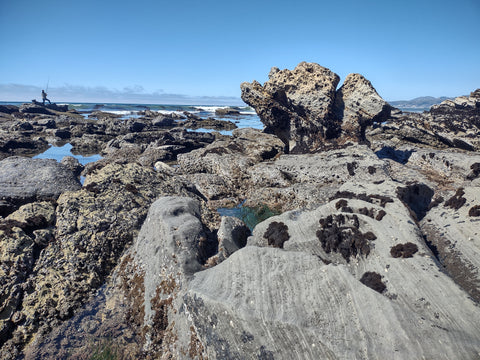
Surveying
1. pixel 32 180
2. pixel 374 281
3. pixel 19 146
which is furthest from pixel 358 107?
pixel 19 146

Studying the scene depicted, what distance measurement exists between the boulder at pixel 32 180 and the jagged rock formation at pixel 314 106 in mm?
19528

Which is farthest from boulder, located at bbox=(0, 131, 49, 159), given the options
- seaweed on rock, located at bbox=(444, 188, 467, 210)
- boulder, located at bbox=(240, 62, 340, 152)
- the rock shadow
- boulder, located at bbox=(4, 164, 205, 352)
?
seaweed on rock, located at bbox=(444, 188, 467, 210)

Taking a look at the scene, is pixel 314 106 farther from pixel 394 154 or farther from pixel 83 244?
pixel 83 244

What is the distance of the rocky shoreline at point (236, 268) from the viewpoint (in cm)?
652

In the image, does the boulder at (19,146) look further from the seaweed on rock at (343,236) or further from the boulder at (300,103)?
the seaweed on rock at (343,236)

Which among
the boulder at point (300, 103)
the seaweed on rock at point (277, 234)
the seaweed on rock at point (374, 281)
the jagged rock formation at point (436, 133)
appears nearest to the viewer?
the seaweed on rock at point (374, 281)

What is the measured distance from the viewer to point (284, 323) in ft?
21.0

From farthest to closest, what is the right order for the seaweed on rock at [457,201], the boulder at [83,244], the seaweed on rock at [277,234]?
1. the seaweed on rock at [457,201]
2. the seaweed on rock at [277,234]
3. the boulder at [83,244]

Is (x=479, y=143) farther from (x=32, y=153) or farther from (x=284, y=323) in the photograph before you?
(x=32, y=153)

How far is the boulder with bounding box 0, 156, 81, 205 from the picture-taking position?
1430 centimetres

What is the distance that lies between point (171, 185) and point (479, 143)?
113 feet

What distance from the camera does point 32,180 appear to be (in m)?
15.1

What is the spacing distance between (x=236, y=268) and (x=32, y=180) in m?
13.3

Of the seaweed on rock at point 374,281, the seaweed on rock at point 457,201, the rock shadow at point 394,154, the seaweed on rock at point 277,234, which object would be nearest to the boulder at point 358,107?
the rock shadow at point 394,154
